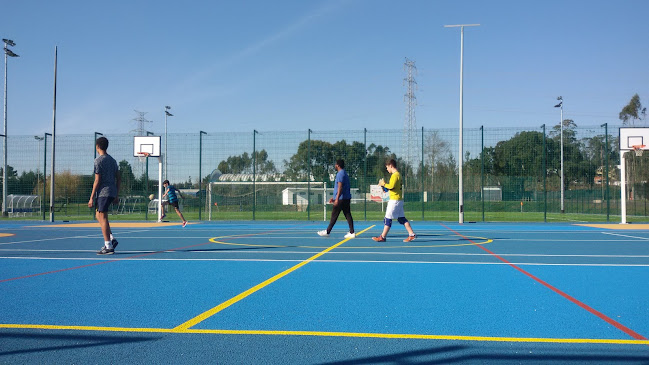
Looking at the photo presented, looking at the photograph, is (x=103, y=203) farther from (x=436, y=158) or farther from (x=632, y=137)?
(x=632, y=137)

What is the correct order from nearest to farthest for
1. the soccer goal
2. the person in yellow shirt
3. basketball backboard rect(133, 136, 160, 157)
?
the person in yellow shirt, basketball backboard rect(133, 136, 160, 157), the soccer goal

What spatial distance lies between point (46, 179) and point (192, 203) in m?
7.57

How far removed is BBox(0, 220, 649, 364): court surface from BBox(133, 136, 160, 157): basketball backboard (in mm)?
14466

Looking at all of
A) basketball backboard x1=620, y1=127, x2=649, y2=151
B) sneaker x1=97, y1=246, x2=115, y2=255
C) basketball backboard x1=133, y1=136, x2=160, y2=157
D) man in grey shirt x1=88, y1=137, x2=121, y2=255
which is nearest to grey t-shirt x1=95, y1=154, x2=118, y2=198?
man in grey shirt x1=88, y1=137, x2=121, y2=255

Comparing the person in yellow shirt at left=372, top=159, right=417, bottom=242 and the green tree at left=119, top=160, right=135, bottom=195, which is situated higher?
the green tree at left=119, top=160, right=135, bottom=195

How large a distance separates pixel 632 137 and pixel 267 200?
57.8 feet

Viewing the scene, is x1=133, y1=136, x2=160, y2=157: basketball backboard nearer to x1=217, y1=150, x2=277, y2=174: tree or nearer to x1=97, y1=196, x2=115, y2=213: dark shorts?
x1=217, y1=150, x2=277, y2=174: tree

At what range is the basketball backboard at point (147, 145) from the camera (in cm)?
2153

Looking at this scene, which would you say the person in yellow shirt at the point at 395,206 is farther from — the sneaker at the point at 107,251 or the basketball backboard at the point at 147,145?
the basketball backboard at the point at 147,145

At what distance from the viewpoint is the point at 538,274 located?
241 inches

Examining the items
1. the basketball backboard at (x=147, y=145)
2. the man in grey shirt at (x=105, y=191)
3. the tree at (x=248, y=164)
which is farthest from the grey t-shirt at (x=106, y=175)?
the tree at (x=248, y=164)

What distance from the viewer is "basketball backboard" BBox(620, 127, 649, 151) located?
64.1 feet

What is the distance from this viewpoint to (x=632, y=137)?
1967 cm

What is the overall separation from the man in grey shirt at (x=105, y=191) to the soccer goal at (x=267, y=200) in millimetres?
15950
